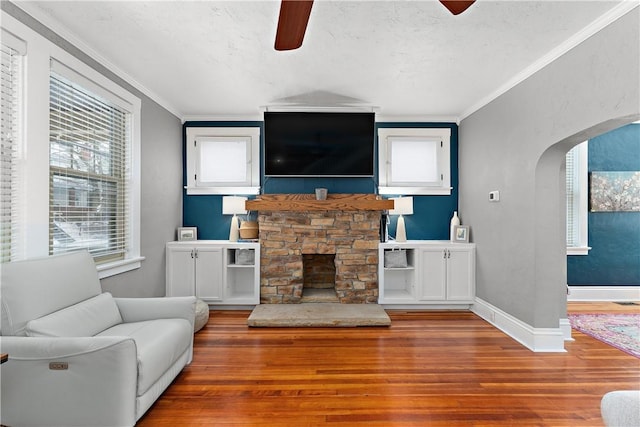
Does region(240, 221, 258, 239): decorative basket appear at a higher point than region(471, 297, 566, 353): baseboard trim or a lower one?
higher

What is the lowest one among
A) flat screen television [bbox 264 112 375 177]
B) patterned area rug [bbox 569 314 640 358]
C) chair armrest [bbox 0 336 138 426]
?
patterned area rug [bbox 569 314 640 358]

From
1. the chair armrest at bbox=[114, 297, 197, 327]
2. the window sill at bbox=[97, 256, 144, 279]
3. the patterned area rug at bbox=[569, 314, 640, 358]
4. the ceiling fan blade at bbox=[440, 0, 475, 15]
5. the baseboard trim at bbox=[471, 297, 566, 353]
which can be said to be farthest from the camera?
the patterned area rug at bbox=[569, 314, 640, 358]

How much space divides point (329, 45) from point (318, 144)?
1609mm

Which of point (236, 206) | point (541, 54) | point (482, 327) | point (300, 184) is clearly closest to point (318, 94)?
point (300, 184)

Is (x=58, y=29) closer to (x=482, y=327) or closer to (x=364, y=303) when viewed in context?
(x=364, y=303)

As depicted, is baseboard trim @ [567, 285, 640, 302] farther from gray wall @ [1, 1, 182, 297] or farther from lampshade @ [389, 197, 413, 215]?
gray wall @ [1, 1, 182, 297]

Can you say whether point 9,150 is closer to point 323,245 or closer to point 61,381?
point 61,381

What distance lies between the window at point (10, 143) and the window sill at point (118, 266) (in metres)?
0.74

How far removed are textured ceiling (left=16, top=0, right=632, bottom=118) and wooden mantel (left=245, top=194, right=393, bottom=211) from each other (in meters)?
1.17

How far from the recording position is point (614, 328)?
11.1ft

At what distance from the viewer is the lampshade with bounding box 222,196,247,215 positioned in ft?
13.5

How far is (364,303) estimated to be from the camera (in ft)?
13.1

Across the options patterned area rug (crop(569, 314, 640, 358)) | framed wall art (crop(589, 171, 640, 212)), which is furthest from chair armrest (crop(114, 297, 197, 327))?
framed wall art (crop(589, 171, 640, 212))

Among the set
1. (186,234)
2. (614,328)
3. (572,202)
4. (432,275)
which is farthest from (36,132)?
(572,202)
